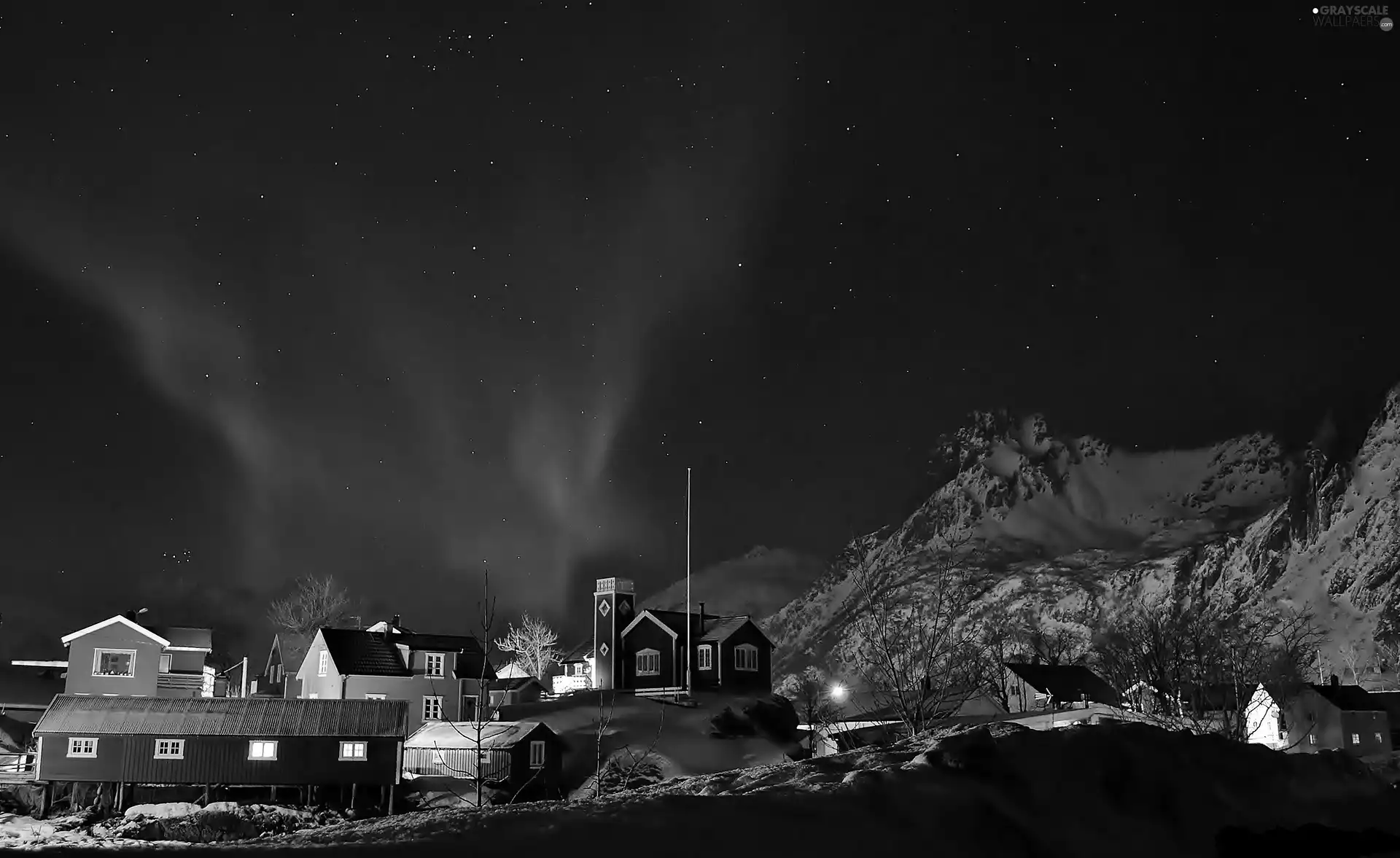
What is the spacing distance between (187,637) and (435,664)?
1798cm

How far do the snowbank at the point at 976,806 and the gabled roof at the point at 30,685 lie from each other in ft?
300

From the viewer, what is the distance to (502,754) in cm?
5406

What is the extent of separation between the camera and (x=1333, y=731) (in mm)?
81750

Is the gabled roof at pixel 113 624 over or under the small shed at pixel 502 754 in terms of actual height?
over

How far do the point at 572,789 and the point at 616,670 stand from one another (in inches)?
989

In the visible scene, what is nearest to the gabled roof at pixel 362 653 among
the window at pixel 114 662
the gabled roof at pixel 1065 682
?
the window at pixel 114 662

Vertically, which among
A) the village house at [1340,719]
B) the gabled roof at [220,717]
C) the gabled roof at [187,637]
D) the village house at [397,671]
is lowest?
the village house at [1340,719]

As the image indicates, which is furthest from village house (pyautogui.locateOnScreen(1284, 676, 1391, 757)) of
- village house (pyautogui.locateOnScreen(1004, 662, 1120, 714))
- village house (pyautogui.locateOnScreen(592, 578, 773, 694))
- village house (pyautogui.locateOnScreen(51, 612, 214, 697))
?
village house (pyautogui.locateOnScreen(51, 612, 214, 697))

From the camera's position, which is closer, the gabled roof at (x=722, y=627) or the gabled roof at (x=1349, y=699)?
the gabled roof at (x=722, y=627)

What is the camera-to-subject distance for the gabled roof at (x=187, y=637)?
72750 millimetres

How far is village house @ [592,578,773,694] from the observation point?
3036 inches

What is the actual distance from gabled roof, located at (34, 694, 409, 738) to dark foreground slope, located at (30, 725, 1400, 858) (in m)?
45.6

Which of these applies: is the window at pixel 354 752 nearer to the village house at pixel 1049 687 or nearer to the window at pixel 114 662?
the window at pixel 114 662

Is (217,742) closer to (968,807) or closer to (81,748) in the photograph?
(81,748)
